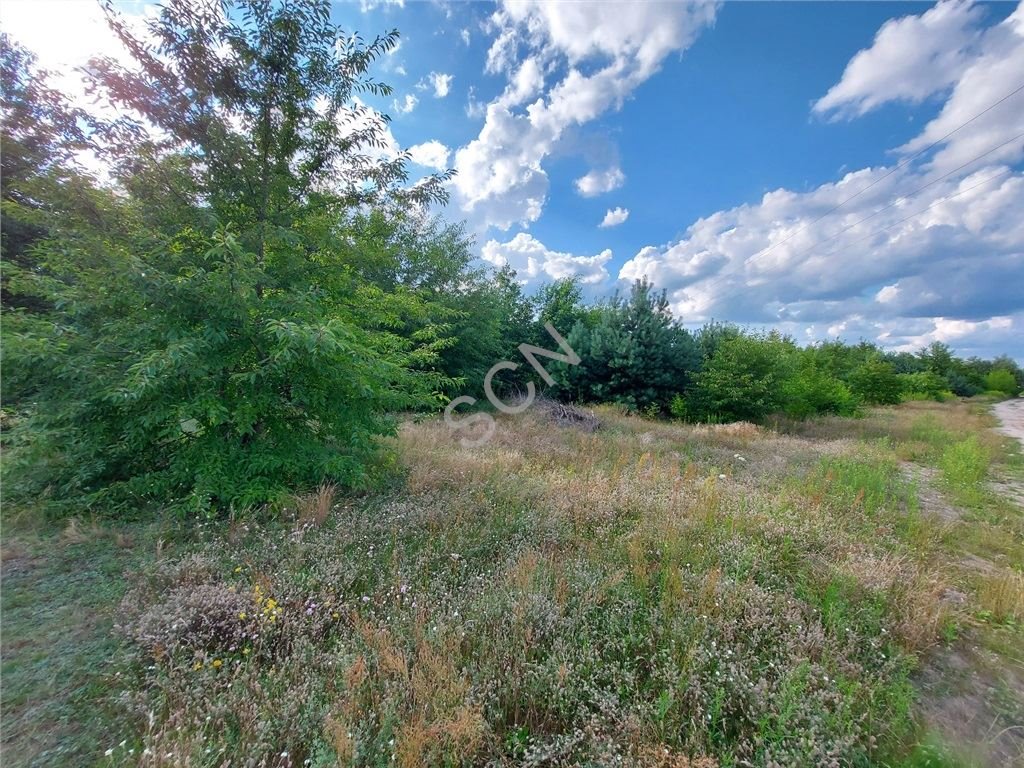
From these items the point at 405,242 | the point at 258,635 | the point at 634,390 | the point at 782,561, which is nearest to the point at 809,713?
the point at 782,561

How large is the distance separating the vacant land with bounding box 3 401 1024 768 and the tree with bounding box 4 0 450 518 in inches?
25.2

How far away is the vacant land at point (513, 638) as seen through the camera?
64.1 inches

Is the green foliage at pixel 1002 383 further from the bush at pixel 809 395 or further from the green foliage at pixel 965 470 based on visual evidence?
the green foliage at pixel 965 470

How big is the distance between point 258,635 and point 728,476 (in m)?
5.98

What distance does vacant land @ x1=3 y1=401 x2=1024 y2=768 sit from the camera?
163cm

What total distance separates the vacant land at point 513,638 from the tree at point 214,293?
0.64m

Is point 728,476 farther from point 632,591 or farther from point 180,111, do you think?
point 180,111

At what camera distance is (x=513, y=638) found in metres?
2.14

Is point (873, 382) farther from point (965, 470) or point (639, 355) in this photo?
point (965, 470)

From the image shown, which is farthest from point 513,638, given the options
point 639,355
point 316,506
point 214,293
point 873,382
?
point 873,382

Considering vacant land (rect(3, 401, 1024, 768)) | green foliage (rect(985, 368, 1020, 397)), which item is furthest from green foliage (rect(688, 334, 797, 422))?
green foliage (rect(985, 368, 1020, 397))

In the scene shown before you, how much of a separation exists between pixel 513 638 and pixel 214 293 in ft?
11.6

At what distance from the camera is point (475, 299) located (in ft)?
43.0

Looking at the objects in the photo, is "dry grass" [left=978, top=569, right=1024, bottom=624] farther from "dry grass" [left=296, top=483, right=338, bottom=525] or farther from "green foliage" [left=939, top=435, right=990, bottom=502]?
"dry grass" [left=296, top=483, right=338, bottom=525]
